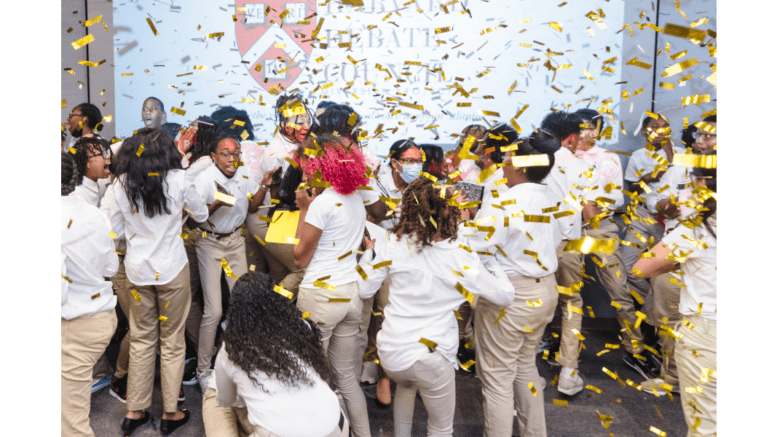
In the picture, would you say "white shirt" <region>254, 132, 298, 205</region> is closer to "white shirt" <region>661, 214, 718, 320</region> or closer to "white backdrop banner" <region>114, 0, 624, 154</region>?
"white backdrop banner" <region>114, 0, 624, 154</region>

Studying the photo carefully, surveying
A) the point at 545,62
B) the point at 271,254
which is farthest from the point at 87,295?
the point at 545,62

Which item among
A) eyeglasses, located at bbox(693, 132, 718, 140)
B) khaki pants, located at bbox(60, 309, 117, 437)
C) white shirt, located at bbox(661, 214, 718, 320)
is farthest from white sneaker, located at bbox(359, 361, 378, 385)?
eyeglasses, located at bbox(693, 132, 718, 140)

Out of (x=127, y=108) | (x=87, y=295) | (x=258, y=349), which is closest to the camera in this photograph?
(x=258, y=349)

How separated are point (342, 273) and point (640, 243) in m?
2.66

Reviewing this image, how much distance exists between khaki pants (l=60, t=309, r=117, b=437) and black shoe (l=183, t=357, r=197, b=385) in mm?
1030

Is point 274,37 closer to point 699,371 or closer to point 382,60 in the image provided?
point 382,60

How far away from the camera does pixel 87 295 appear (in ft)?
7.14

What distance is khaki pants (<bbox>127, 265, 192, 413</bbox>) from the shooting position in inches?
106

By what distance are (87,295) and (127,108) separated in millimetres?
2836

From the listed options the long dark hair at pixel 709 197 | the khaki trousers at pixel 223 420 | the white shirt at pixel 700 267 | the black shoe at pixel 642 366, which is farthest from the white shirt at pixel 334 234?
the black shoe at pixel 642 366

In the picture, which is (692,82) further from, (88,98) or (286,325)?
(88,98)

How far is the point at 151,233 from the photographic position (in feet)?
8.51

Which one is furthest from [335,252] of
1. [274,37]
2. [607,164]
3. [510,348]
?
[274,37]

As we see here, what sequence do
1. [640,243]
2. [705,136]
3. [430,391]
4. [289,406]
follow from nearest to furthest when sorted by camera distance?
[289,406] → [430,391] → [705,136] → [640,243]
